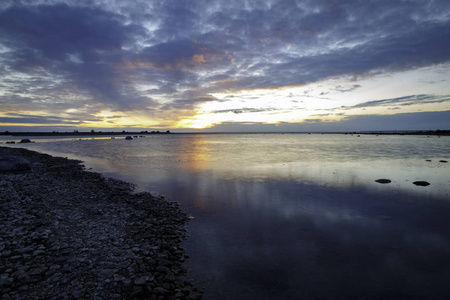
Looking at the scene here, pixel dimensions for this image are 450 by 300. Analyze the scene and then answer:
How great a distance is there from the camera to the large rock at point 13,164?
2330cm

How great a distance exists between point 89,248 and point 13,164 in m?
22.8

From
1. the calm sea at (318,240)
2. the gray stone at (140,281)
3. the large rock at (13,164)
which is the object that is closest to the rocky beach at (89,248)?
the gray stone at (140,281)

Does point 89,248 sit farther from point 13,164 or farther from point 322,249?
point 13,164

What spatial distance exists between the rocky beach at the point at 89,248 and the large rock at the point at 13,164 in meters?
10.9

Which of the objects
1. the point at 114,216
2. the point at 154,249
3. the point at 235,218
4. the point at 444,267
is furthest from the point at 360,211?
the point at 114,216

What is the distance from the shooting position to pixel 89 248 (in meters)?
8.62

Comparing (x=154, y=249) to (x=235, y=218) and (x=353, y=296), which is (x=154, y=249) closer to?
(x=235, y=218)

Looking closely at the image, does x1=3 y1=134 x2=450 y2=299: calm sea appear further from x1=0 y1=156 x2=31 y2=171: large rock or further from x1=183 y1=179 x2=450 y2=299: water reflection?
x1=0 y1=156 x2=31 y2=171: large rock

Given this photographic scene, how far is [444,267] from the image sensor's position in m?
8.93

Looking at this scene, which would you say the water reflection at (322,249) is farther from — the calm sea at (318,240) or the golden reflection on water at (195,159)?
the golden reflection on water at (195,159)

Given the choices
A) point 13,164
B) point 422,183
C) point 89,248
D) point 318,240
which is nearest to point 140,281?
point 89,248

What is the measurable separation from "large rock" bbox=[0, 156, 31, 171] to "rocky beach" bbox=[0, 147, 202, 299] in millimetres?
10885

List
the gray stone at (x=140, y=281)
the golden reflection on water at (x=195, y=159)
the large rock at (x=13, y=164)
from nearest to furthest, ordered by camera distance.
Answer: the gray stone at (x=140, y=281)
the large rock at (x=13, y=164)
the golden reflection on water at (x=195, y=159)

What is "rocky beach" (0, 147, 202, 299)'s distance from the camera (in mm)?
6551
